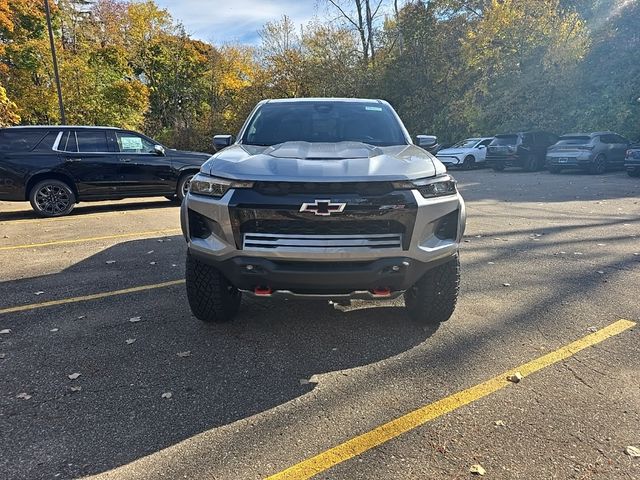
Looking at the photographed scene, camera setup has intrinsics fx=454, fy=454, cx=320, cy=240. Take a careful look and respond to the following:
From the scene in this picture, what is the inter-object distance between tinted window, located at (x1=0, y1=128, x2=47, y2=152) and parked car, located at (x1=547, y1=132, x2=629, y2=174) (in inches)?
650

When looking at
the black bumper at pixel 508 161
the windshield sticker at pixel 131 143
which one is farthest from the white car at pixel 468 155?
the windshield sticker at pixel 131 143

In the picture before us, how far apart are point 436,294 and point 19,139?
8.83m

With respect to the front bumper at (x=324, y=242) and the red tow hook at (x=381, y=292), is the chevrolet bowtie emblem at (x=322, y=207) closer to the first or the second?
the front bumper at (x=324, y=242)

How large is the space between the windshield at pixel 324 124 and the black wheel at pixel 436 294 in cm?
141

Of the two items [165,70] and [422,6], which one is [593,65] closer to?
[422,6]

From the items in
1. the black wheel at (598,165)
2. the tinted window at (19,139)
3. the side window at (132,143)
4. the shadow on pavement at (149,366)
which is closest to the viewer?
the shadow on pavement at (149,366)

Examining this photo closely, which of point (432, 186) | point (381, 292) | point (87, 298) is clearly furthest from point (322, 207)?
point (87, 298)

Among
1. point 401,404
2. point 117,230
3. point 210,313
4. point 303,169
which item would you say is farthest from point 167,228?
point 401,404

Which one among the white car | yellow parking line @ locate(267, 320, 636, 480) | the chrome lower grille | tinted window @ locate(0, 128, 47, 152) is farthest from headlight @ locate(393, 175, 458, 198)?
the white car

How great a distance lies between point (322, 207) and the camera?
2.97 meters

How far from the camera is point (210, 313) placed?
3.70 m

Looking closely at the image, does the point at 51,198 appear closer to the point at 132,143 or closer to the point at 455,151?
the point at 132,143

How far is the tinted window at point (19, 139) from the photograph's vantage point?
8703mm

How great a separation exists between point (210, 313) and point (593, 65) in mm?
24450
